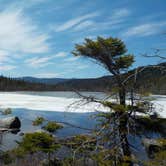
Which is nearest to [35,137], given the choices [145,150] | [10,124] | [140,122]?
[140,122]

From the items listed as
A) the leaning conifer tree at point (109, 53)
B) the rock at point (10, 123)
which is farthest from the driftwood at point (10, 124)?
the leaning conifer tree at point (109, 53)

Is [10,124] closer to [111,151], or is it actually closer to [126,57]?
[126,57]

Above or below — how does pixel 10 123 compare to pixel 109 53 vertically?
below

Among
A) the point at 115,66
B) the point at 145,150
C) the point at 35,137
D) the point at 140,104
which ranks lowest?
the point at 145,150

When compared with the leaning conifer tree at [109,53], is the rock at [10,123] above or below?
below

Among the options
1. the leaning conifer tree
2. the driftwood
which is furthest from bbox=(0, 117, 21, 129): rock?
the leaning conifer tree

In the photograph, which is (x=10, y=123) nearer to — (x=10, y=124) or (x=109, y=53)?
(x=10, y=124)

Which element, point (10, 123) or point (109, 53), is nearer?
point (109, 53)

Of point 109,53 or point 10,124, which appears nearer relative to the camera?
point 109,53

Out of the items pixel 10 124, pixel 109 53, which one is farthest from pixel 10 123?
pixel 109 53

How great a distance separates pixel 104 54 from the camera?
8.63 meters

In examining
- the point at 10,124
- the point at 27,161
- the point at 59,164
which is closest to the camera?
the point at 59,164

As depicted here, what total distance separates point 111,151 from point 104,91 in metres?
2.62

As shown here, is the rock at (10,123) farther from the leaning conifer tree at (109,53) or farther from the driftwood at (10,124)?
the leaning conifer tree at (109,53)
